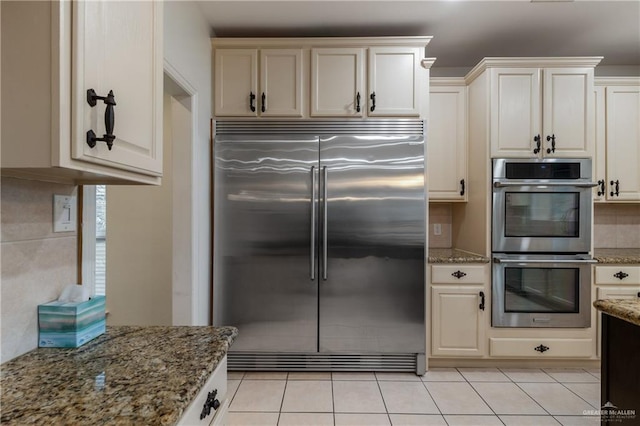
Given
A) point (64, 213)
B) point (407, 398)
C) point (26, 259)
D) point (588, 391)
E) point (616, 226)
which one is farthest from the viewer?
point (616, 226)

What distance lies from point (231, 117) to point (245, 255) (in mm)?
1024

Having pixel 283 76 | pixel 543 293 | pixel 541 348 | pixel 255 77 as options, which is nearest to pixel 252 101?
pixel 255 77

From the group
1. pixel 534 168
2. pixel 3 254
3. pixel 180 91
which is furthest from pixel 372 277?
pixel 3 254

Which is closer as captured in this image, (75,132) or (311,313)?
(75,132)

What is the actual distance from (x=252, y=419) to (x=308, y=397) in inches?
15.2

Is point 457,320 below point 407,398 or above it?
above

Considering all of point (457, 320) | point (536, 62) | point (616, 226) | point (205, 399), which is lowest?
point (457, 320)

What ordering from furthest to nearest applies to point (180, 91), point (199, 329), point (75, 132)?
point (180, 91), point (199, 329), point (75, 132)

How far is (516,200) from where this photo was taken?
8.56ft

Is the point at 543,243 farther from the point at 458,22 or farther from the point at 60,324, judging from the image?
the point at 60,324

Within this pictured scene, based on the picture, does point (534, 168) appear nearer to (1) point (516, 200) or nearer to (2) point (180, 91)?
(1) point (516, 200)

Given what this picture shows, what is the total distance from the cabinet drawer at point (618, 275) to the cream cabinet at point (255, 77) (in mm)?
2587

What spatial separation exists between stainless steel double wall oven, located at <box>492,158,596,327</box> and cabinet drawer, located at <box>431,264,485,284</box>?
0.38 feet

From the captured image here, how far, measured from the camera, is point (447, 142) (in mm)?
2889
